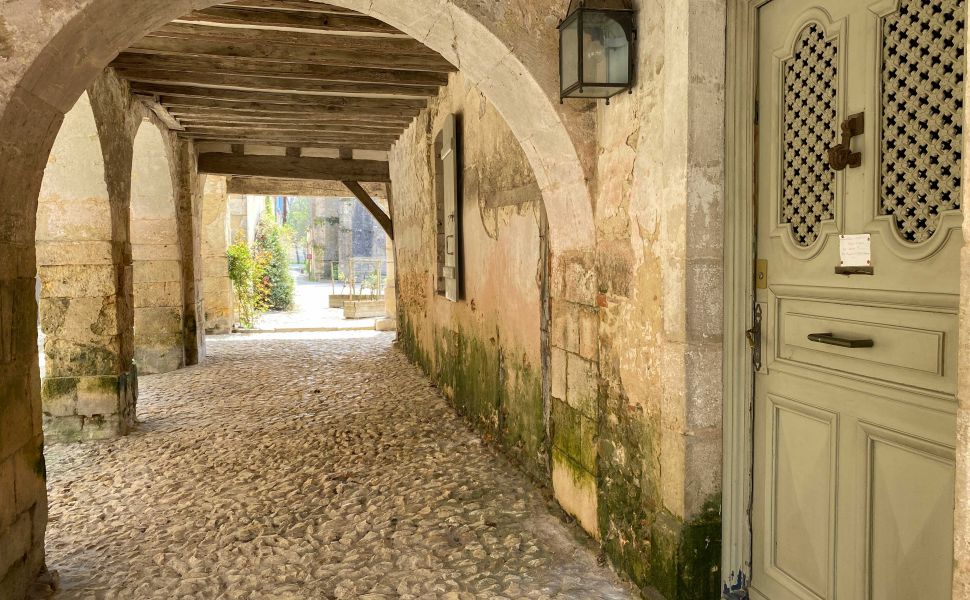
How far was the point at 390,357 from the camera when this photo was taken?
7645 millimetres

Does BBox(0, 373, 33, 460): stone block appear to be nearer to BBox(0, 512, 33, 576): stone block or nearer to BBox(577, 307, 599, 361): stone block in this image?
BBox(0, 512, 33, 576): stone block

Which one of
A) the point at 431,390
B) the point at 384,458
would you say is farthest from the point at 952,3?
the point at 431,390

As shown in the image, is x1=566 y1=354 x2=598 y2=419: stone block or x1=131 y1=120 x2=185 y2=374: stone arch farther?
x1=131 y1=120 x2=185 y2=374: stone arch

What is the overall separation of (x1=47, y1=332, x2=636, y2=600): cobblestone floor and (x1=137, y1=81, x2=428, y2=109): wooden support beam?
2605mm

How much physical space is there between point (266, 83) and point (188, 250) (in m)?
3.02

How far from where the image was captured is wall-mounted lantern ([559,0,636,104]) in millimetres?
2062

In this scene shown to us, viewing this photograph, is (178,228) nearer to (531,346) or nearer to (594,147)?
(531,346)

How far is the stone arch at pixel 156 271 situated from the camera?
22.1 feet

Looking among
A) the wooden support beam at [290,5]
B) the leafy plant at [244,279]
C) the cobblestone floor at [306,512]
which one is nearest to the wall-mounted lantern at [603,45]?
the cobblestone floor at [306,512]

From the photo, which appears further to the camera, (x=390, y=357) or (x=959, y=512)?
(x=390, y=357)

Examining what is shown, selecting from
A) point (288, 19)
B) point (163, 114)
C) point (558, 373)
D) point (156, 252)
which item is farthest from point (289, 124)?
point (558, 373)

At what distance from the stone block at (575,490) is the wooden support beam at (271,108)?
421cm

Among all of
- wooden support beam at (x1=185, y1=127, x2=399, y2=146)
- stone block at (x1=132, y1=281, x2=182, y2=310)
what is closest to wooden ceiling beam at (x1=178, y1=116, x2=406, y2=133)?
wooden support beam at (x1=185, y1=127, x2=399, y2=146)

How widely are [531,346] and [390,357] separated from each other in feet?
15.0
